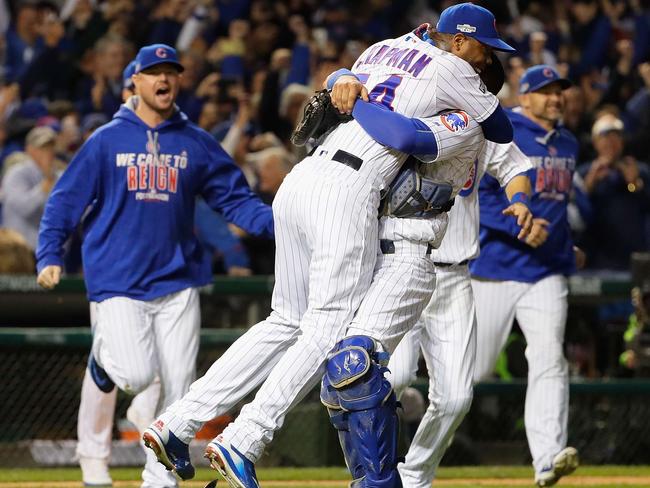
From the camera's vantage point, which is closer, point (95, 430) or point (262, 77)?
point (95, 430)

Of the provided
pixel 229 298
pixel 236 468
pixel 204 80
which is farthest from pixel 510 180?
pixel 204 80

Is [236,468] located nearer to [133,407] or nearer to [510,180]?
[510,180]

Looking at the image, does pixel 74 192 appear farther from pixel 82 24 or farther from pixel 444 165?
pixel 82 24

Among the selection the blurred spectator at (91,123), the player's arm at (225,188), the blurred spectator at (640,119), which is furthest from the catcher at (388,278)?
the blurred spectator at (640,119)

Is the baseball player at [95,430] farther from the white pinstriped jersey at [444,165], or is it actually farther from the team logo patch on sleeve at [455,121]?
the team logo patch on sleeve at [455,121]

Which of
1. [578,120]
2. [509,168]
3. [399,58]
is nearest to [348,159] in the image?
[399,58]

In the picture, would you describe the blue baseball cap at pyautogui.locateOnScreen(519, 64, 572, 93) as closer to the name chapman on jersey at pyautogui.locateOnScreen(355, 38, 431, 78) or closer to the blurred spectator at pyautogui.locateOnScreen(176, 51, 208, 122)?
the name chapman on jersey at pyautogui.locateOnScreen(355, 38, 431, 78)

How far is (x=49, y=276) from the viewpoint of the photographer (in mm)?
6664

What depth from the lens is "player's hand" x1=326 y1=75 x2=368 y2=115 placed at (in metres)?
5.21

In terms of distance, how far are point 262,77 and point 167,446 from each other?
782 centimetres

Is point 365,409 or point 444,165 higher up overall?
point 444,165

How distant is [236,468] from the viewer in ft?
16.0

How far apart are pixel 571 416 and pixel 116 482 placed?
3.34 m

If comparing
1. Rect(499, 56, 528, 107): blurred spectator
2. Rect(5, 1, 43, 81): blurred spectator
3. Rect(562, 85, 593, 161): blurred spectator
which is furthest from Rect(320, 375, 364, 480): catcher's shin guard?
Rect(5, 1, 43, 81): blurred spectator
